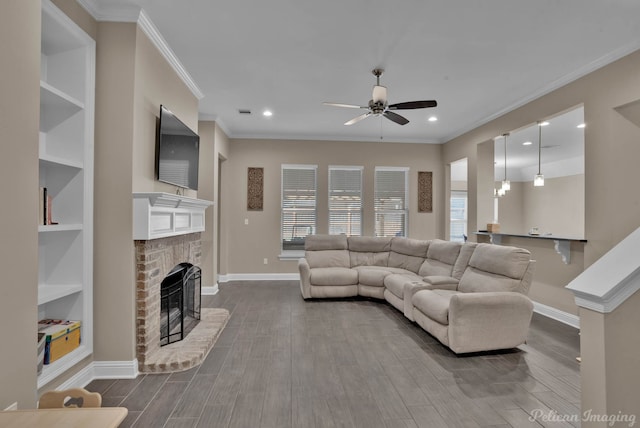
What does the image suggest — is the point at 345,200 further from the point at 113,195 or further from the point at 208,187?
the point at 113,195

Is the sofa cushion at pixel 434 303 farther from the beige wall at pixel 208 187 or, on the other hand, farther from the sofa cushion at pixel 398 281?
the beige wall at pixel 208 187

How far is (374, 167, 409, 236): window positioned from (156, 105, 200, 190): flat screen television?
13.6 feet

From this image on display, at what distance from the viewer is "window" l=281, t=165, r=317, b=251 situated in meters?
6.78

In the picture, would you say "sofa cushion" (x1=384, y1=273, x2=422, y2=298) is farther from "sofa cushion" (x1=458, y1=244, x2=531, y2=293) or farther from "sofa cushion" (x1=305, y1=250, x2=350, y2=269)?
"sofa cushion" (x1=305, y1=250, x2=350, y2=269)

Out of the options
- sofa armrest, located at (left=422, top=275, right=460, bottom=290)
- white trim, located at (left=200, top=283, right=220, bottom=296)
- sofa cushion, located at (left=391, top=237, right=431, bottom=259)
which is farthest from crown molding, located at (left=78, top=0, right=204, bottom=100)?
sofa cushion, located at (left=391, top=237, right=431, bottom=259)

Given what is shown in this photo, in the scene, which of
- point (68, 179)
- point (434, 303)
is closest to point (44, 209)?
point (68, 179)

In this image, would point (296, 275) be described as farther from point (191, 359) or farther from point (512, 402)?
point (512, 402)

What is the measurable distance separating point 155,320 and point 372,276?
10.3 feet

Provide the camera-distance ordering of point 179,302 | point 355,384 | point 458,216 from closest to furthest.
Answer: point 355,384 < point 179,302 < point 458,216

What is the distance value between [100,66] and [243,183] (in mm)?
4029

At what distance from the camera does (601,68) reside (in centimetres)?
341

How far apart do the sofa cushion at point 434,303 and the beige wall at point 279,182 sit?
3248 mm

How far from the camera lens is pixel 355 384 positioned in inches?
100

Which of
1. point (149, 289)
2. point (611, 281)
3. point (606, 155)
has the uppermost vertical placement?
point (606, 155)
